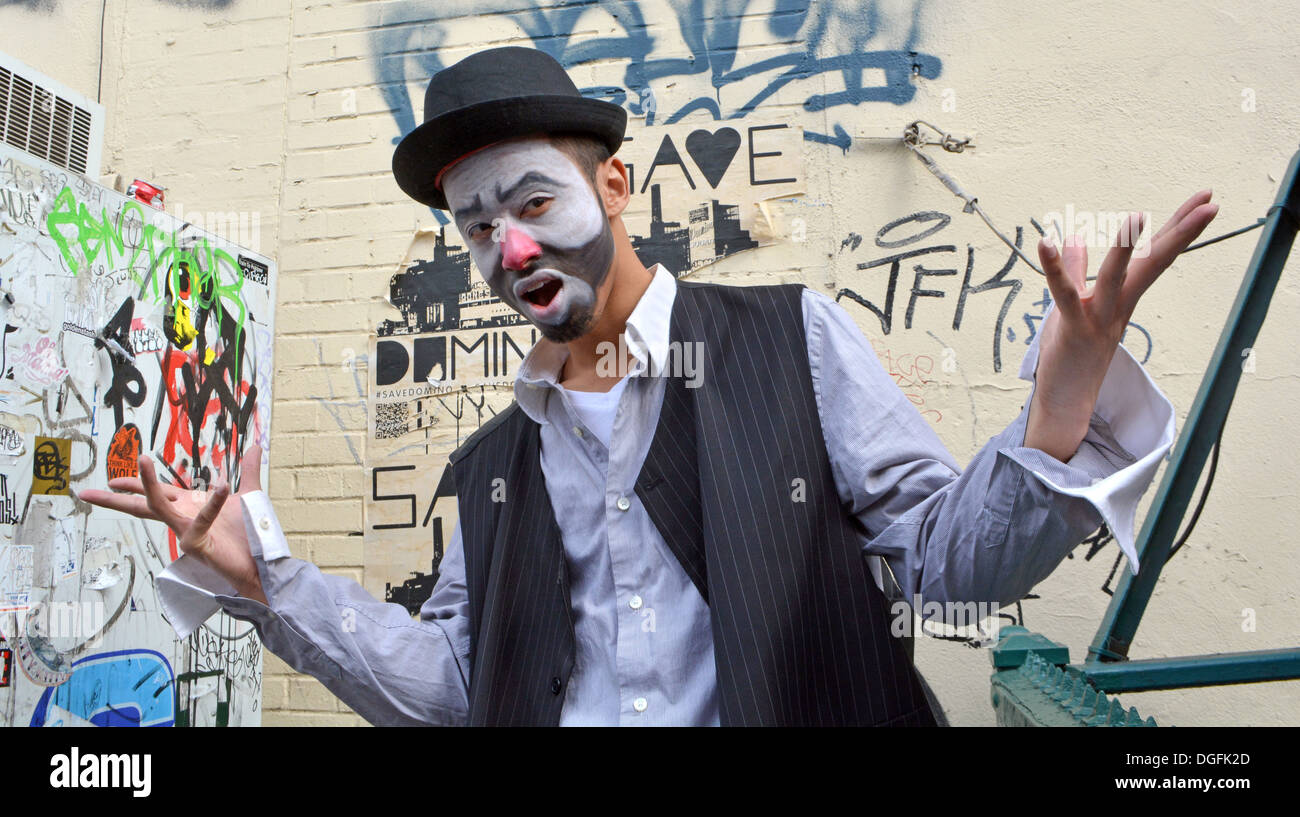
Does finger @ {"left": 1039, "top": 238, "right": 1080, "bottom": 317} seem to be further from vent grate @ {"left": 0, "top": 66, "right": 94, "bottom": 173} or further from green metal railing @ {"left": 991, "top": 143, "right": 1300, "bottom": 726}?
vent grate @ {"left": 0, "top": 66, "right": 94, "bottom": 173}

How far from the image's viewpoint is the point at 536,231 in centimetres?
144

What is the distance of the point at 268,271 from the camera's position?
11.0 ft

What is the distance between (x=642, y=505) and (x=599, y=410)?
0.68 ft

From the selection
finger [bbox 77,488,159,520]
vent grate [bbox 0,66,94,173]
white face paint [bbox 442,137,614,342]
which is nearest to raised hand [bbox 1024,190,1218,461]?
white face paint [bbox 442,137,614,342]

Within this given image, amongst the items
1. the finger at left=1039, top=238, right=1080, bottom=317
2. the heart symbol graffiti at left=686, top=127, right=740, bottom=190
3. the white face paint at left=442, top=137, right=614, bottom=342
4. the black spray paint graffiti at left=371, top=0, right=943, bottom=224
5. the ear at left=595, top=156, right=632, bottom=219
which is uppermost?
the black spray paint graffiti at left=371, top=0, right=943, bottom=224

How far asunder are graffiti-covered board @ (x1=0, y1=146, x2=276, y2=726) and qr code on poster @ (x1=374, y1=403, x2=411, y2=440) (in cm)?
49

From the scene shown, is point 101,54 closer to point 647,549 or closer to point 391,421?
point 391,421

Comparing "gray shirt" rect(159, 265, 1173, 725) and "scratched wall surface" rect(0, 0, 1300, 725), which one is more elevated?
"scratched wall surface" rect(0, 0, 1300, 725)

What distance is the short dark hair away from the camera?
149 cm

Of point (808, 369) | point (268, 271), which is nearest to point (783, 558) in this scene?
point (808, 369)

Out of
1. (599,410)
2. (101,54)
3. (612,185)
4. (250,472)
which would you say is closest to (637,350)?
(599,410)

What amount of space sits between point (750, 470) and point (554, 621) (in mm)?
373

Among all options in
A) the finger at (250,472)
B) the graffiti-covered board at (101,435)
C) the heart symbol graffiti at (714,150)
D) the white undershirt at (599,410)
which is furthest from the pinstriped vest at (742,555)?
the heart symbol graffiti at (714,150)

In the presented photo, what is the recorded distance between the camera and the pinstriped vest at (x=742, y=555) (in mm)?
1230
